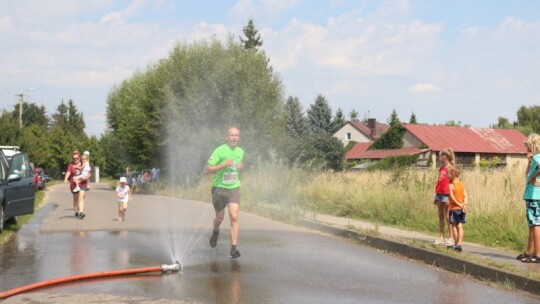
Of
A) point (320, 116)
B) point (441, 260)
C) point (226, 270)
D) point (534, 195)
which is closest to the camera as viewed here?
point (226, 270)

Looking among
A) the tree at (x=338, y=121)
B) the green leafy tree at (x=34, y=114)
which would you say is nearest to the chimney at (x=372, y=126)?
the tree at (x=338, y=121)

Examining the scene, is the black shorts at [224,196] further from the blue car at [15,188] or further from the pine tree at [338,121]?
the pine tree at [338,121]

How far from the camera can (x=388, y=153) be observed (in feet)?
223

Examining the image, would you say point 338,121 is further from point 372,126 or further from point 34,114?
point 34,114

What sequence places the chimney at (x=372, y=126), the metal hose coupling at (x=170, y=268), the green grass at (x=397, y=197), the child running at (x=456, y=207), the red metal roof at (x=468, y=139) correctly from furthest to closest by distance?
1. the chimney at (x=372, y=126)
2. the red metal roof at (x=468, y=139)
3. the green grass at (x=397, y=197)
4. the child running at (x=456, y=207)
5. the metal hose coupling at (x=170, y=268)

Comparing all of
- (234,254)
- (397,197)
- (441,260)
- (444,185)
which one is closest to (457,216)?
(444,185)

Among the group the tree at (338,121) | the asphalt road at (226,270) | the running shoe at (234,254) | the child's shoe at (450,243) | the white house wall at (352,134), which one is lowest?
the asphalt road at (226,270)

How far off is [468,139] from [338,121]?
1281 inches

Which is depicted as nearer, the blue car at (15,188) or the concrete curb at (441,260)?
the concrete curb at (441,260)

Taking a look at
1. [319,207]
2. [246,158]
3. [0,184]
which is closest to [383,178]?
[319,207]

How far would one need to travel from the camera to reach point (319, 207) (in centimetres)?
1884

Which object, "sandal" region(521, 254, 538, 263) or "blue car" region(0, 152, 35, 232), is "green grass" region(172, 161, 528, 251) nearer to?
"sandal" region(521, 254, 538, 263)

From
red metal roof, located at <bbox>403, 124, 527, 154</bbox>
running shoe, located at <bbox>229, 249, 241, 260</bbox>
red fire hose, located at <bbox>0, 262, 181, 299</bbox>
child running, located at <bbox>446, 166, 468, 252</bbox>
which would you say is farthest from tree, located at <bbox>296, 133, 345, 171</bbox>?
red fire hose, located at <bbox>0, 262, 181, 299</bbox>

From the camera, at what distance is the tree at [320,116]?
9425 centimetres
